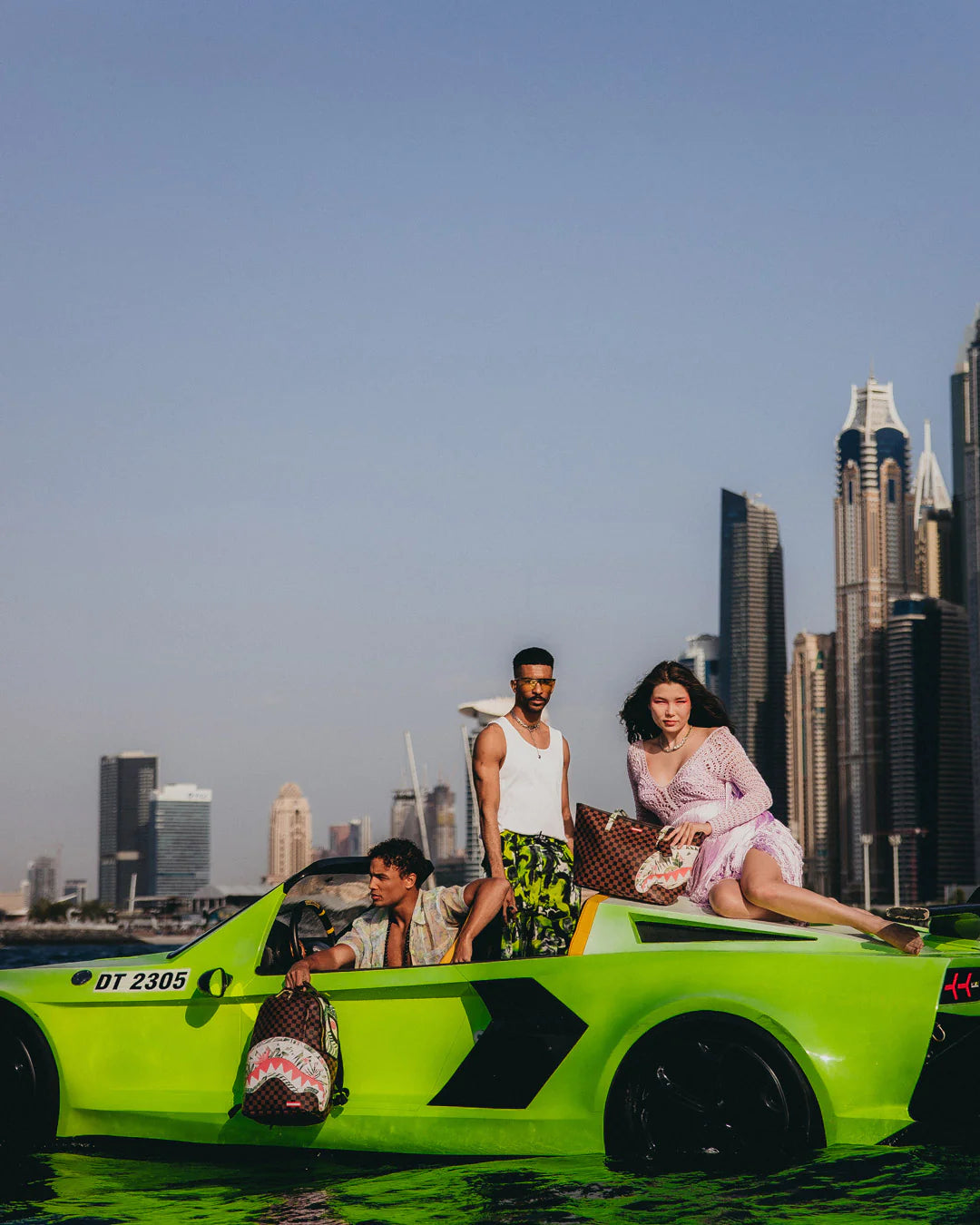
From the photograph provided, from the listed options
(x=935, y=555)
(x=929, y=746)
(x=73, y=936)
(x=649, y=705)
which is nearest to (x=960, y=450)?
(x=935, y=555)

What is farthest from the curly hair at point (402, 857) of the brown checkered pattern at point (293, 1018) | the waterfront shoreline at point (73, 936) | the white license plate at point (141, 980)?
the waterfront shoreline at point (73, 936)

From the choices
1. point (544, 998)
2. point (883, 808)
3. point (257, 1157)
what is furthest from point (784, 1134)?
point (883, 808)

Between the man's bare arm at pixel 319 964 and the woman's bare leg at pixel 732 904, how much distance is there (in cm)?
149

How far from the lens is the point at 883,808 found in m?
175

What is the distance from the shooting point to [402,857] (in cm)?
655

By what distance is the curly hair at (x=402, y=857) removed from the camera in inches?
255

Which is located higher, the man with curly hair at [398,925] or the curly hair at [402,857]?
the curly hair at [402,857]

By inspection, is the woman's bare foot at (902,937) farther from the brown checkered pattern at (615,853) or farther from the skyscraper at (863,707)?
the skyscraper at (863,707)

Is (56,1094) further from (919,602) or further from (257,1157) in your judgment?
(919,602)

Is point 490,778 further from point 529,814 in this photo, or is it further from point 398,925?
point 398,925

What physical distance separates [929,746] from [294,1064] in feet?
565

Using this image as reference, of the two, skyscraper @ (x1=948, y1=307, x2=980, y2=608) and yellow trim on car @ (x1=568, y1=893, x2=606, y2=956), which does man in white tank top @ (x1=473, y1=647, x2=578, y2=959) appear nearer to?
yellow trim on car @ (x1=568, y1=893, x2=606, y2=956)

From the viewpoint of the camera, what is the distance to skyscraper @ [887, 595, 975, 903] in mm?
163125

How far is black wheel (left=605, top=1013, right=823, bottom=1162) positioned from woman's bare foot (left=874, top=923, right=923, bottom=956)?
585 mm
